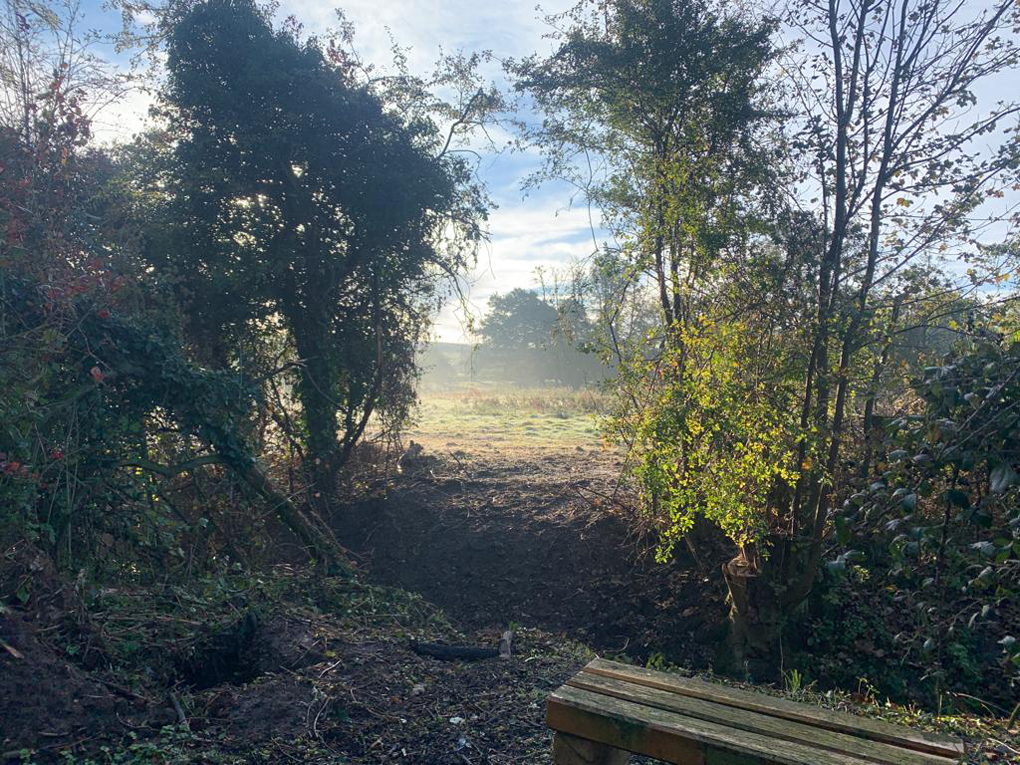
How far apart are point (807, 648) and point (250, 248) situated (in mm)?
7620

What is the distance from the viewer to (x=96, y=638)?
157 inches

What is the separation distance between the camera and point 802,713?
8.90 feet

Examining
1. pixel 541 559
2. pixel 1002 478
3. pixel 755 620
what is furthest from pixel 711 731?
pixel 541 559

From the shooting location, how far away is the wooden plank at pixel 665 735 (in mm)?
2330

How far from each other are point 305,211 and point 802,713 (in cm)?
812

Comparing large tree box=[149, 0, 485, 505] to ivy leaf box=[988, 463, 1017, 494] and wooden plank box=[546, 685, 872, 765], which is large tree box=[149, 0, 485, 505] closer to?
wooden plank box=[546, 685, 872, 765]

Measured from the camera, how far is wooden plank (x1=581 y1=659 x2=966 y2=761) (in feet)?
8.11

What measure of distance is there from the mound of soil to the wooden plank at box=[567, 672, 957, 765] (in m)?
4.12

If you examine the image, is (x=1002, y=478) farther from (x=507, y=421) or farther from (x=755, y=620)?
(x=507, y=421)

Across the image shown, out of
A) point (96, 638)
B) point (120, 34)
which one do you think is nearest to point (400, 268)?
point (120, 34)

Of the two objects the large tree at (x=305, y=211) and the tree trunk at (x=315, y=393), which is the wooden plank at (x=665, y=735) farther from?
the tree trunk at (x=315, y=393)

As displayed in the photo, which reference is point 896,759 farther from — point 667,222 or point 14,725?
point 667,222

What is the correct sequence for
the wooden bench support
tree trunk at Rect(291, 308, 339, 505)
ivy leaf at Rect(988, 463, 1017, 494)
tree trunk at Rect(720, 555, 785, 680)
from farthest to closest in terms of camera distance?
tree trunk at Rect(291, 308, 339, 505) < tree trunk at Rect(720, 555, 785, 680) < the wooden bench support < ivy leaf at Rect(988, 463, 1017, 494)

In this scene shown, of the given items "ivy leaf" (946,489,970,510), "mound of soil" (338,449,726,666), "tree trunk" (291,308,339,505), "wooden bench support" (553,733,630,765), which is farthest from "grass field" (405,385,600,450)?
"ivy leaf" (946,489,970,510)
